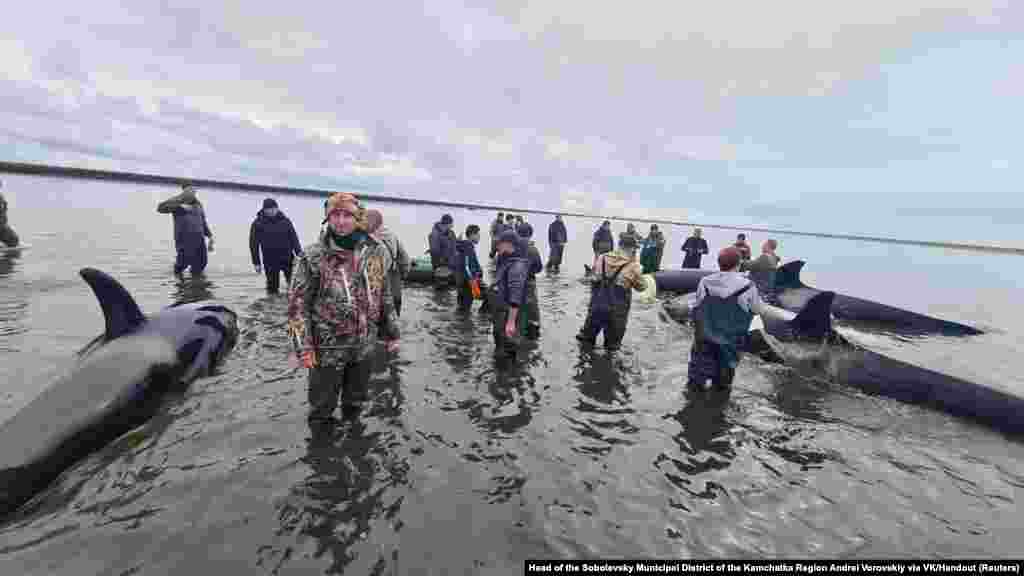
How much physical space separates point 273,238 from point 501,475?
10870 millimetres

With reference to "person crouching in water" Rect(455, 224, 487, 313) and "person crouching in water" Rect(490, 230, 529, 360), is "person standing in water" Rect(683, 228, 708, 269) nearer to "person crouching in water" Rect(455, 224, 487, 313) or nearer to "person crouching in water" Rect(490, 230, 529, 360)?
"person crouching in water" Rect(455, 224, 487, 313)

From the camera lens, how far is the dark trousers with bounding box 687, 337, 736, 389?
7375mm

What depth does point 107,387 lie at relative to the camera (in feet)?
17.4

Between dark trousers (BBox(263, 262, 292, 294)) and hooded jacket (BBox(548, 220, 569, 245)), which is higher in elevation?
hooded jacket (BBox(548, 220, 569, 245))

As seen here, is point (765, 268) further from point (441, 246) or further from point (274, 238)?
point (274, 238)

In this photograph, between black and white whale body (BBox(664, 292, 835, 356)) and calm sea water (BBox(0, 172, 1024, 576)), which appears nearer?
calm sea water (BBox(0, 172, 1024, 576))

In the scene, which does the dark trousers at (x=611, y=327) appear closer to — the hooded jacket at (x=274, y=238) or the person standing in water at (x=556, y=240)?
the hooded jacket at (x=274, y=238)

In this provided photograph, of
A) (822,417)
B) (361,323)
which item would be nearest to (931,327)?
(822,417)

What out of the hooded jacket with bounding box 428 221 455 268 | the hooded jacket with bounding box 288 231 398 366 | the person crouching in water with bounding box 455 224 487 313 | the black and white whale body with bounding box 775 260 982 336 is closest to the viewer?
the hooded jacket with bounding box 288 231 398 366

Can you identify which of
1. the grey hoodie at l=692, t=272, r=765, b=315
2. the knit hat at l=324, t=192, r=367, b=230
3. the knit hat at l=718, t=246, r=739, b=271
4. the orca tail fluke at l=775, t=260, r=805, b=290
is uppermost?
the knit hat at l=324, t=192, r=367, b=230

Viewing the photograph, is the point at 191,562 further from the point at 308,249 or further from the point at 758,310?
the point at 758,310

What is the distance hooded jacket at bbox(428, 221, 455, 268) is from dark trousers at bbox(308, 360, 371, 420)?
32.4 feet

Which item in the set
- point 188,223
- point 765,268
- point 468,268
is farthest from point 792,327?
point 188,223
